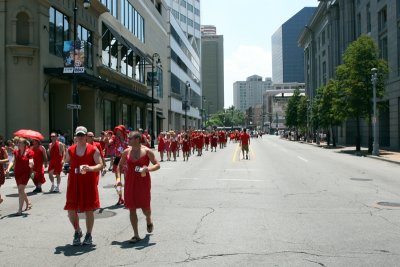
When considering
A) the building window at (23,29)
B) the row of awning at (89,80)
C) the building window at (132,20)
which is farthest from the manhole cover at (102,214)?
the building window at (132,20)

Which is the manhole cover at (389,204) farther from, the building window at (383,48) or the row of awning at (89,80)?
the building window at (383,48)

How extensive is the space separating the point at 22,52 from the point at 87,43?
297 inches

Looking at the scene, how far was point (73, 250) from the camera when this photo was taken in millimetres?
6492

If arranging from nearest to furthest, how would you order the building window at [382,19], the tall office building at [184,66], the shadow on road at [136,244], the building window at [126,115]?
the shadow on road at [136,244] < the building window at [382,19] < the building window at [126,115] < the tall office building at [184,66]

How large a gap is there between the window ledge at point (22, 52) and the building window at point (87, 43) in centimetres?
640

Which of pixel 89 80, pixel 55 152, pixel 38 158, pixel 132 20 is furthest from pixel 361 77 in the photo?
pixel 38 158

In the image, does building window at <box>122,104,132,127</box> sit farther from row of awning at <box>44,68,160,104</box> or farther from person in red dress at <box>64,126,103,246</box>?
person in red dress at <box>64,126,103,246</box>

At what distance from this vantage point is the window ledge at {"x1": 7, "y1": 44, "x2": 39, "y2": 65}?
2366cm

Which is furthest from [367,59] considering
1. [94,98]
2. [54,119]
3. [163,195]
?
[163,195]

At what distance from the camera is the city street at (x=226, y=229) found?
19.8 ft

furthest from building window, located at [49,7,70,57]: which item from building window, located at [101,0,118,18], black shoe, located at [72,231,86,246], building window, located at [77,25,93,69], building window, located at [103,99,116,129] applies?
black shoe, located at [72,231,86,246]

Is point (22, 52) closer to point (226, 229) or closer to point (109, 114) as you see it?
point (109, 114)

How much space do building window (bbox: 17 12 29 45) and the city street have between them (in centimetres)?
1311

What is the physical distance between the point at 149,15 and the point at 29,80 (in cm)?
3199
